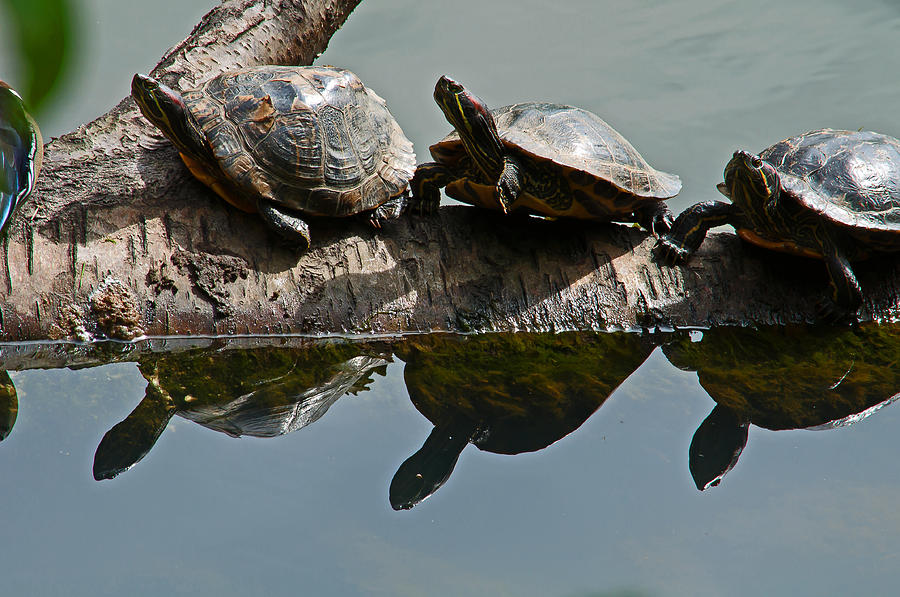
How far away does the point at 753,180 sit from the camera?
2898mm

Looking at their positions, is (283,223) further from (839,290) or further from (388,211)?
(839,290)

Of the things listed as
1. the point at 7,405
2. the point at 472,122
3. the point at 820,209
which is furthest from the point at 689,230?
the point at 7,405

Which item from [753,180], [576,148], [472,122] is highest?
[472,122]

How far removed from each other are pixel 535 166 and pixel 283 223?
1.02 metres

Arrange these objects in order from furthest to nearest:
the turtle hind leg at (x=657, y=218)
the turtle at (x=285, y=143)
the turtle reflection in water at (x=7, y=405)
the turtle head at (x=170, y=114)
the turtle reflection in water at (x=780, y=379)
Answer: the turtle hind leg at (x=657, y=218)
the turtle at (x=285, y=143)
the turtle head at (x=170, y=114)
the turtle reflection in water at (x=780, y=379)
the turtle reflection in water at (x=7, y=405)

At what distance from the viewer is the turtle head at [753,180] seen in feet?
9.43

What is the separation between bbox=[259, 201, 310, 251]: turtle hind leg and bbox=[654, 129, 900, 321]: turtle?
1.51m

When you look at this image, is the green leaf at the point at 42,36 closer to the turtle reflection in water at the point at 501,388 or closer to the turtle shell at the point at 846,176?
the turtle reflection in water at the point at 501,388

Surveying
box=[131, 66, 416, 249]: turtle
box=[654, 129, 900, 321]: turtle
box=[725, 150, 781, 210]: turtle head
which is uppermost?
box=[131, 66, 416, 249]: turtle

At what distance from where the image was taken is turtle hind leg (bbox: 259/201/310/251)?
2725 mm

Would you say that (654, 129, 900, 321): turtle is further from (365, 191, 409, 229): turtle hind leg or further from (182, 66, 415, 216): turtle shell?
(182, 66, 415, 216): turtle shell

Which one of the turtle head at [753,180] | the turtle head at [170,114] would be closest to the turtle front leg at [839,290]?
the turtle head at [753,180]

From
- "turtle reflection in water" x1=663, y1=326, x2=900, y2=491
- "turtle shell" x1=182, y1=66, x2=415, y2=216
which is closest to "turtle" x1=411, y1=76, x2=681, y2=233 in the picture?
"turtle shell" x1=182, y1=66, x2=415, y2=216

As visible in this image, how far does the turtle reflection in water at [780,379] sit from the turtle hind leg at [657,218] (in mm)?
529
